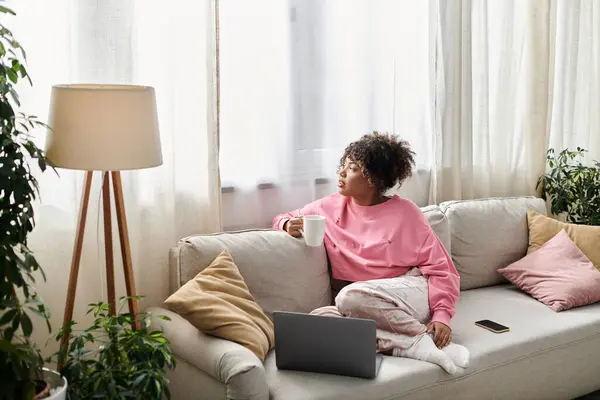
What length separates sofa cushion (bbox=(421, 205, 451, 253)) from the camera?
10.9 feet

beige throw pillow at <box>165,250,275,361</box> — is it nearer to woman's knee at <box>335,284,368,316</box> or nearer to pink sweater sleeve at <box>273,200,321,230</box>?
woman's knee at <box>335,284,368,316</box>

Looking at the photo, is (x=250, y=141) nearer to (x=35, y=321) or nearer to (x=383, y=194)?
(x=383, y=194)

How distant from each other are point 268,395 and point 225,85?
1.32 meters

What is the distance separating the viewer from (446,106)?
12.2 feet

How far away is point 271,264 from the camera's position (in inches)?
112

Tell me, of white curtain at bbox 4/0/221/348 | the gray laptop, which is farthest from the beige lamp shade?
the gray laptop

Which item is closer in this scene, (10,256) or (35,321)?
(10,256)

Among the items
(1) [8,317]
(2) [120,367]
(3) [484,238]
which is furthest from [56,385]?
(3) [484,238]

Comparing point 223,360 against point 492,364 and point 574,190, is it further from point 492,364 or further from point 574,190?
point 574,190

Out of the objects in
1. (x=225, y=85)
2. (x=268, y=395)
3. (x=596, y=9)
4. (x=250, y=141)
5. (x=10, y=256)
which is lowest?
(x=268, y=395)

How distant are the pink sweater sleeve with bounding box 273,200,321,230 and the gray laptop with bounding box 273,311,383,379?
2.52 feet

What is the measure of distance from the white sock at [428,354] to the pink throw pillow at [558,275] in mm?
846

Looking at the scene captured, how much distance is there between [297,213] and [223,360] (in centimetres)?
104

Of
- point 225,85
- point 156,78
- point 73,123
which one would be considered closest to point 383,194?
point 225,85
